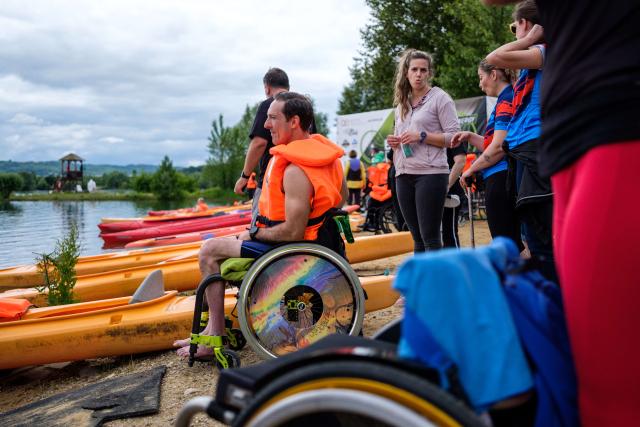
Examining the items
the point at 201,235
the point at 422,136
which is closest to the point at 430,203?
the point at 422,136

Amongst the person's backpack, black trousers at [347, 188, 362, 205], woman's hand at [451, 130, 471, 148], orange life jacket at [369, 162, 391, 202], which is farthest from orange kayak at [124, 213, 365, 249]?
the person's backpack

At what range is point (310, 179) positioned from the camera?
3.45 m

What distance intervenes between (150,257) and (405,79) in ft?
18.8

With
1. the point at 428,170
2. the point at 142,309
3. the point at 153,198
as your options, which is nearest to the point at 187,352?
the point at 142,309

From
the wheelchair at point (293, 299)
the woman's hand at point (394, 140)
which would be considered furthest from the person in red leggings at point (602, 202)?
the woman's hand at point (394, 140)

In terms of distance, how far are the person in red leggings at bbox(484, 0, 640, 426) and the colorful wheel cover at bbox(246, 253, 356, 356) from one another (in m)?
2.13

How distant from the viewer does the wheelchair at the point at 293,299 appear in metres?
3.31

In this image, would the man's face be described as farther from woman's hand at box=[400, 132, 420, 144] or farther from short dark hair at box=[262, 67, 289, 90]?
short dark hair at box=[262, 67, 289, 90]

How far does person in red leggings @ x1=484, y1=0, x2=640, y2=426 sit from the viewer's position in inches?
47.1

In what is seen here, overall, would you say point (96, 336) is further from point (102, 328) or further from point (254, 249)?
point (254, 249)

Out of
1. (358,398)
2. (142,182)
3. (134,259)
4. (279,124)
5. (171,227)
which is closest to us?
(358,398)

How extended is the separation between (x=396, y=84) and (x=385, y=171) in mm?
6835

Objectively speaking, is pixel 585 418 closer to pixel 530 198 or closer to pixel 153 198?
pixel 530 198

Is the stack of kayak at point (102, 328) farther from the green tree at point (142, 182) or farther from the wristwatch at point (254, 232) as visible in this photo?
the green tree at point (142, 182)
